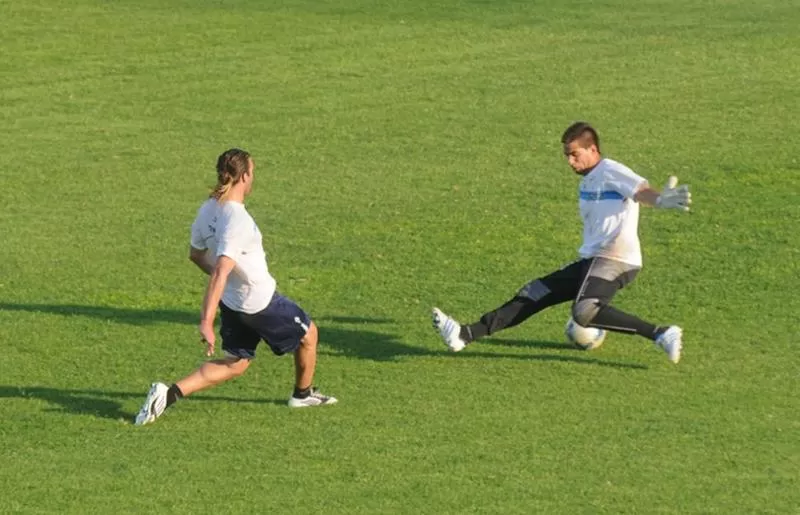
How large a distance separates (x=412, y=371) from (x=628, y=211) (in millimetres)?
1809

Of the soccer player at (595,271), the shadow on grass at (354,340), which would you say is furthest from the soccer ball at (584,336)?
the soccer player at (595,271)

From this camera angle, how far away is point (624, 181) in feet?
37.6

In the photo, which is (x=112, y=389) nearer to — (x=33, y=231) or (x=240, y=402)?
(x=240, y=402)

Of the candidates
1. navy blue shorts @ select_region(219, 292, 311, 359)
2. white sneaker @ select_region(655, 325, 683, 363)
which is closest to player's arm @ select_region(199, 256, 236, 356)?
navy blue shorts @ select_region(219, 292, 311, 359)

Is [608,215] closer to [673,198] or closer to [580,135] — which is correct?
[580,135]

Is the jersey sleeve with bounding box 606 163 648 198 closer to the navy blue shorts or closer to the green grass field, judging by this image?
the green grass field

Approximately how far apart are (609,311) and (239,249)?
2.70 meters

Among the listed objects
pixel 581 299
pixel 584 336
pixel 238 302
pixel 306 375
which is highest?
pixel 581 299

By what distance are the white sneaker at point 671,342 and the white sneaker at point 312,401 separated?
222cm

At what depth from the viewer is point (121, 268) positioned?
557 inches

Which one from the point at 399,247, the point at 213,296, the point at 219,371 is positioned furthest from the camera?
the point at 399,247

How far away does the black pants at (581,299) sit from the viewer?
11555 millimetres

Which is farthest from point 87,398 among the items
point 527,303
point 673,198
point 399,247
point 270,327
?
point 399,247

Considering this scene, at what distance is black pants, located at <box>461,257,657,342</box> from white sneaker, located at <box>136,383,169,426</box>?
221 cm
